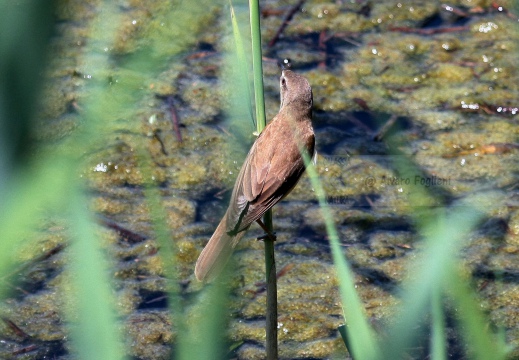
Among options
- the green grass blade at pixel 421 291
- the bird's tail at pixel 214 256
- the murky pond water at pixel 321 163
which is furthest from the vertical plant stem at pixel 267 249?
the murky pond water at pixel 321 163

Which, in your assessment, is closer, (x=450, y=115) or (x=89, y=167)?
(x=89, y=167)

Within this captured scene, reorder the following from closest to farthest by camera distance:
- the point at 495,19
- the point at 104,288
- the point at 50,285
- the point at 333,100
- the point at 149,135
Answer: the point at 104,288 → the point at 50,285 → the point at 149,135 → the point at 333,100 → the point at 495,19

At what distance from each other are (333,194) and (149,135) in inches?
40.7

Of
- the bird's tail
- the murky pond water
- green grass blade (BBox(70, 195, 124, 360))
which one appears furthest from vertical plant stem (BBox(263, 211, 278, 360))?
the murky pond water

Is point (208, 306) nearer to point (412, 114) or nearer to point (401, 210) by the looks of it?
point (401, 210)

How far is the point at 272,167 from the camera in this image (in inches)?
91.7

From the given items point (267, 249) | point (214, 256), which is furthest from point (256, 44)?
point (214, 256)

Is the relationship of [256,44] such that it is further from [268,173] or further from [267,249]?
[268,173]

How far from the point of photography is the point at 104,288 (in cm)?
94

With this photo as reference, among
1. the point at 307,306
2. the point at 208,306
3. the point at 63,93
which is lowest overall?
the point at 208,306

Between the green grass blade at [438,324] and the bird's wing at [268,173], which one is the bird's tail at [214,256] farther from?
the green grass blade at [438,324]

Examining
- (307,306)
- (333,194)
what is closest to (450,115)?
(333,194)

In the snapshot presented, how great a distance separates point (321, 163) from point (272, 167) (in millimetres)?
1621

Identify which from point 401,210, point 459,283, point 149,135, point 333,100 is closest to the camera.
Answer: point 459,283
